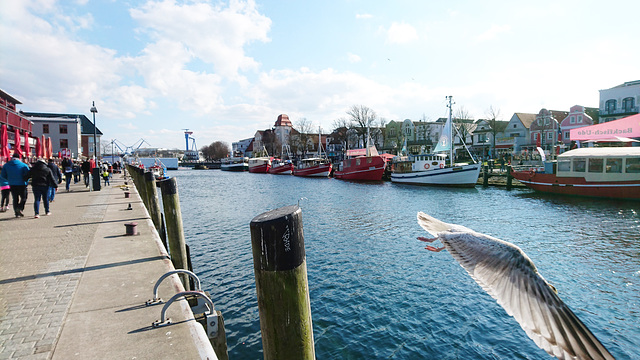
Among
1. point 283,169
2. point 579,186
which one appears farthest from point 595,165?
point 283,169

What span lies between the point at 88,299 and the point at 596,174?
98.3ft

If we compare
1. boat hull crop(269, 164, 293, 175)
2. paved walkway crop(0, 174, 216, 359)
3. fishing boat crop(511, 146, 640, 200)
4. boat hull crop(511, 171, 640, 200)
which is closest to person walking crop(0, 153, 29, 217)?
paved walkway crop(0, 174, 216, 359)

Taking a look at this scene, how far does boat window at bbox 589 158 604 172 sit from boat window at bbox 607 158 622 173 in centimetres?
45

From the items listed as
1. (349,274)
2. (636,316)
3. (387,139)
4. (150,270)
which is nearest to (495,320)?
(636,316)

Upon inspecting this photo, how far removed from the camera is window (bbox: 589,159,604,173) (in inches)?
934

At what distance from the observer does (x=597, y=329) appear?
661 cm

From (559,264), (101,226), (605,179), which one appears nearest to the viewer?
(101,226)

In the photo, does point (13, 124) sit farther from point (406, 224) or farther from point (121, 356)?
point (121, 356)

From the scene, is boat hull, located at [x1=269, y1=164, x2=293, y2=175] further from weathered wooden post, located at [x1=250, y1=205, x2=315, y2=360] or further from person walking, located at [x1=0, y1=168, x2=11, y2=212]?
weathered wooden post, located at [x1=250, y1=205, x2=315, y2=360]

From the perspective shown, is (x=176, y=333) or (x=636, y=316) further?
(x=636, y=316)

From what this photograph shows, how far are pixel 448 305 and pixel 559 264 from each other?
5092 mm

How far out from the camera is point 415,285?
28.2 feet

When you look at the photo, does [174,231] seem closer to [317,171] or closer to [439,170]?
[439,170]

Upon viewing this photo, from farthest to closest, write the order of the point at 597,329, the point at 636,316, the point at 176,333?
the point at 636,316
the point at 597,329
the point at 176,333
